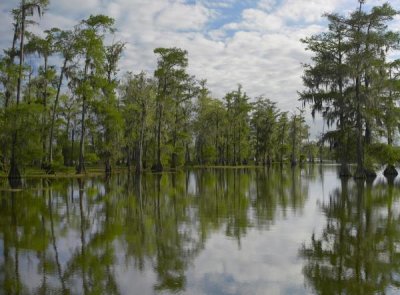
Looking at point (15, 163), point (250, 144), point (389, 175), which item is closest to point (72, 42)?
point (15, 163)

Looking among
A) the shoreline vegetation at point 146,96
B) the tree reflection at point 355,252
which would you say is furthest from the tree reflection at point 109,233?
the shoreline vegetation at point 146,96

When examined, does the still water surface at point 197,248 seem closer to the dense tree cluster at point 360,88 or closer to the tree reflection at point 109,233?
the tree reflection at point 109,233

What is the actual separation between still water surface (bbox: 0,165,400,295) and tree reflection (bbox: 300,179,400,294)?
2 cm

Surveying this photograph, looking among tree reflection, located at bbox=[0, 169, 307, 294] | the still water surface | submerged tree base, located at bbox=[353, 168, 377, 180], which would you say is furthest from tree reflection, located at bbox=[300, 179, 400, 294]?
submerged tree base, located at bbox=[353, 168, 377, 180]

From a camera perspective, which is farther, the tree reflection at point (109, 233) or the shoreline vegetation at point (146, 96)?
the shoreline vegetation at point (146, 96)

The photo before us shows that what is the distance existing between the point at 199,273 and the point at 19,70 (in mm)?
28792

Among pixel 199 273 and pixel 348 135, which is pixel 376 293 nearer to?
pixel 199 273

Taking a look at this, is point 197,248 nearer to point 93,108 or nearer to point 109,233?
point 109,233

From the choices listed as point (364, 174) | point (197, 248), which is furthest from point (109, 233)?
point (364, 174)

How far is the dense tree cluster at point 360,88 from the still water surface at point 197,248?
60.2ft

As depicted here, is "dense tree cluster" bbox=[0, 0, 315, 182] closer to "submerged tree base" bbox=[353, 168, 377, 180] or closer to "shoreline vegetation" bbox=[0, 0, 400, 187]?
"shoreline vegetation" bbox=[0, 0, 400, 187]

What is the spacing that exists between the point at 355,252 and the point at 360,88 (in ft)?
94.1

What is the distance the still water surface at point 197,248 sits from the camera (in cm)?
766

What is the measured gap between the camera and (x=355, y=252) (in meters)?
9.96
